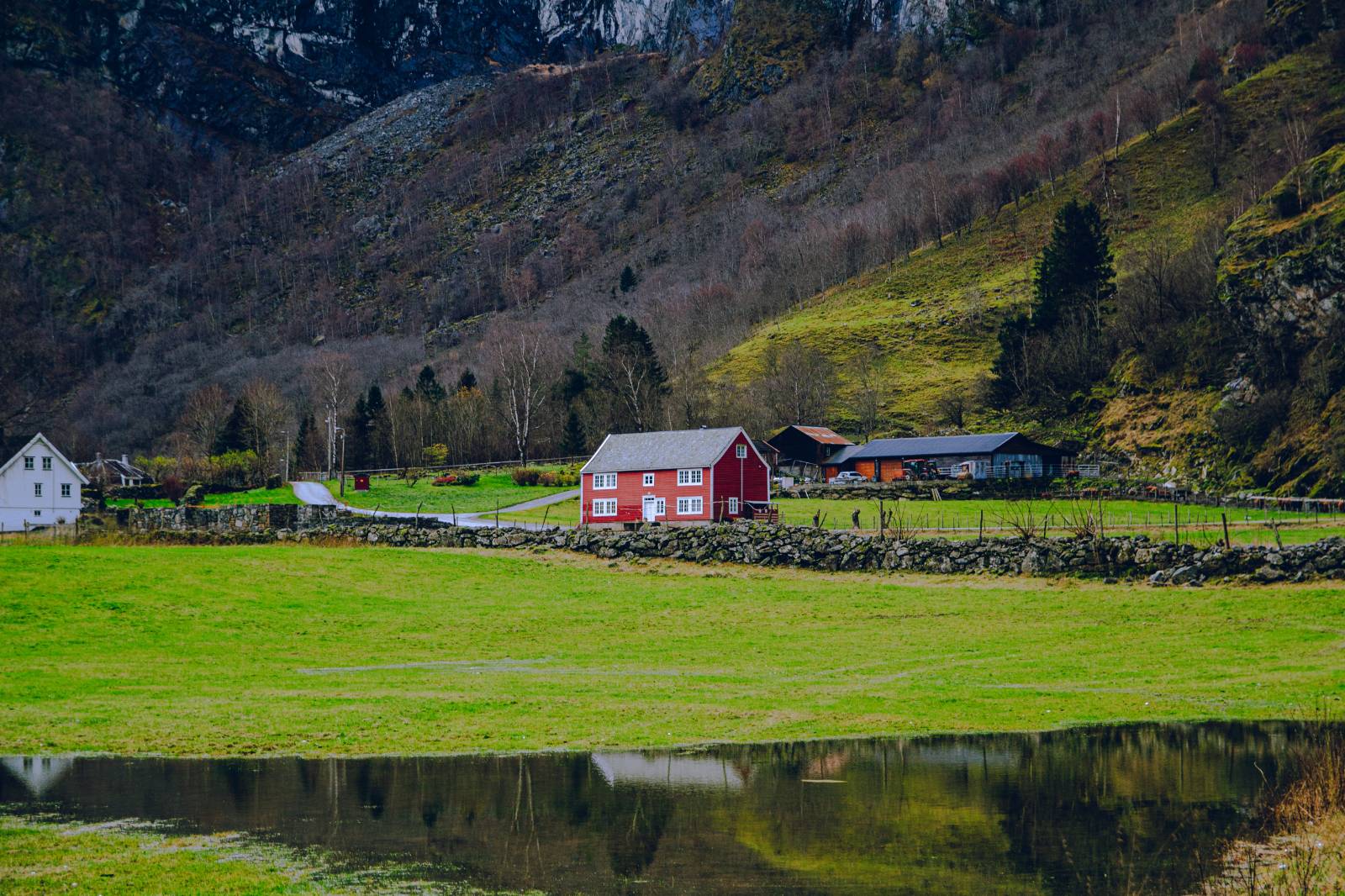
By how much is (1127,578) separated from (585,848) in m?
35.9

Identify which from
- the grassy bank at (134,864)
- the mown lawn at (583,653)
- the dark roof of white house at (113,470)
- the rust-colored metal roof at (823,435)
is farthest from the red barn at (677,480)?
the dark roof of white house at (113,470)

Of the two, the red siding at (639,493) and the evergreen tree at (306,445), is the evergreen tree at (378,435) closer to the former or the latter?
the evergreen tree at (306,445)

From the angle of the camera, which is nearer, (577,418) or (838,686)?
(838,686)

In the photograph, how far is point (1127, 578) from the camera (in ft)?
155

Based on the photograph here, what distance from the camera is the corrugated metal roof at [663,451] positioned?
78375 millimetres

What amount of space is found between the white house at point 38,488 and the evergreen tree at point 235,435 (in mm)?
36331

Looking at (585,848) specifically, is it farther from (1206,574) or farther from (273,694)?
(1206,574)

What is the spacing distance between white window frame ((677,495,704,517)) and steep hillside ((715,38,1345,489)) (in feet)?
158

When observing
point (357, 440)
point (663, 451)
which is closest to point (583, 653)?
point (663, 451)

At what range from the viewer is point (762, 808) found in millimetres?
18984

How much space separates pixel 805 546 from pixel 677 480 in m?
23.8

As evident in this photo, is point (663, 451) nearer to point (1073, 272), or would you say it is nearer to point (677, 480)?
point (677, 480)

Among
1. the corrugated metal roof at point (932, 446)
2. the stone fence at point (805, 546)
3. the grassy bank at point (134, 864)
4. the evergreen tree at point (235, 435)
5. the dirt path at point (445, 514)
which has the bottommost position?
the grassy bank at point (134, 864)

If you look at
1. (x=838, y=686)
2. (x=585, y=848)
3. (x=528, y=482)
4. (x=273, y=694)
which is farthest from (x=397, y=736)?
(x=528, y=482)
